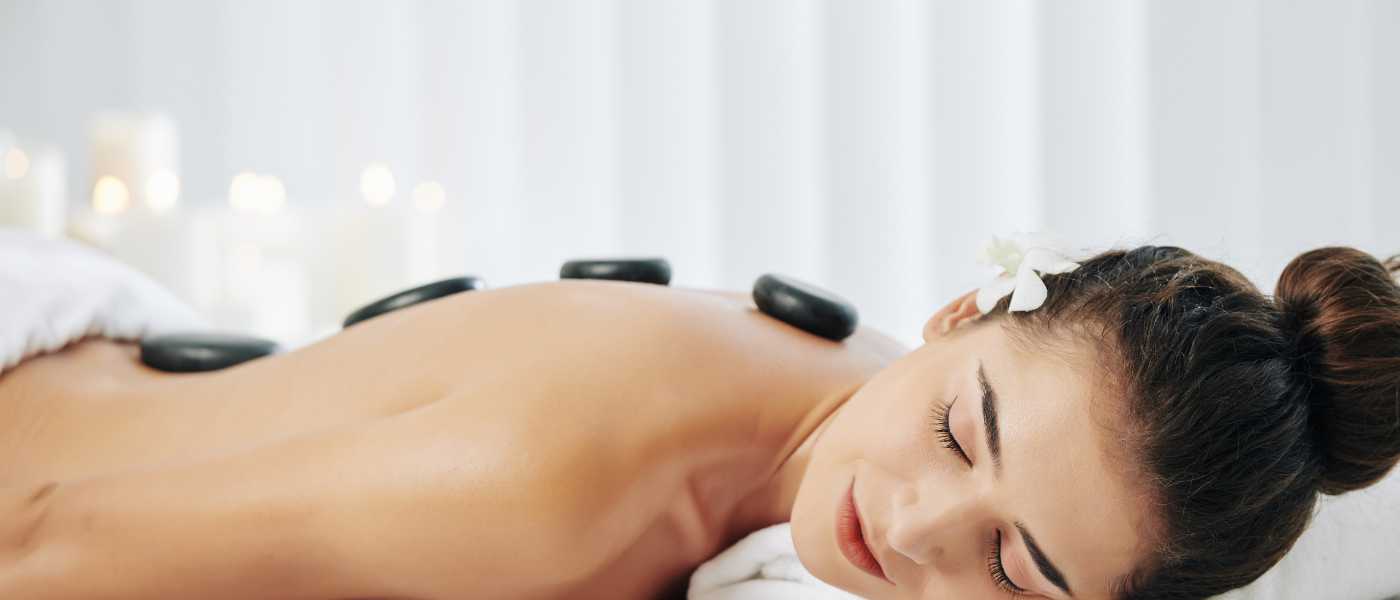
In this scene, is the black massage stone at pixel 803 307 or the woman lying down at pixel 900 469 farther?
the black massage stone at pixel 803 307

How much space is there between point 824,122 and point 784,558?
2.13 meters

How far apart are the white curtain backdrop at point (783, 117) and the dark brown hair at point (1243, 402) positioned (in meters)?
1.51

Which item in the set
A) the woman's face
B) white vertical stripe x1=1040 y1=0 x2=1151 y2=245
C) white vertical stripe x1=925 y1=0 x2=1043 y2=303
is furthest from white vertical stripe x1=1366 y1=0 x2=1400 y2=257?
the woman's face

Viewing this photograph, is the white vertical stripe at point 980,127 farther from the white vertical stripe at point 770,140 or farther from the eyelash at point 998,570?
the eyelash at point 998,570

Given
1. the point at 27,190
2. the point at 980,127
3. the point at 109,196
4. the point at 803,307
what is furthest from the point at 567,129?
the point at 803,307

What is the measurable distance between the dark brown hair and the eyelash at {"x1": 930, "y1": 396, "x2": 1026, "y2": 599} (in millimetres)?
89

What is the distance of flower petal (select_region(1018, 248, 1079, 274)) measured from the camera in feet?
3.49

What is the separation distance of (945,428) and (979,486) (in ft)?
0.22

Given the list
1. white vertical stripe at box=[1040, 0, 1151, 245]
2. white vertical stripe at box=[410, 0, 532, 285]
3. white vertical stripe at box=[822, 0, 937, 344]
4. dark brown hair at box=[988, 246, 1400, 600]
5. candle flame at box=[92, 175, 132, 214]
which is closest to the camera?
dark brown hair at box=[988, 246, 1400, 600]

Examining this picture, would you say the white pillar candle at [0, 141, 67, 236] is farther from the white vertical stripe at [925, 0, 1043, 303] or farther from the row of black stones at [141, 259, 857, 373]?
the white vertical stripe at [925, 0, 1043, 303]

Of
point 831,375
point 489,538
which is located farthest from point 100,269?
point 831,375

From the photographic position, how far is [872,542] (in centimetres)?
102

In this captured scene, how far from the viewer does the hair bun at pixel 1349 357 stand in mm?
929

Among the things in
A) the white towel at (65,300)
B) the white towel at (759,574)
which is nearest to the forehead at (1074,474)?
the white towel at (759,574)
